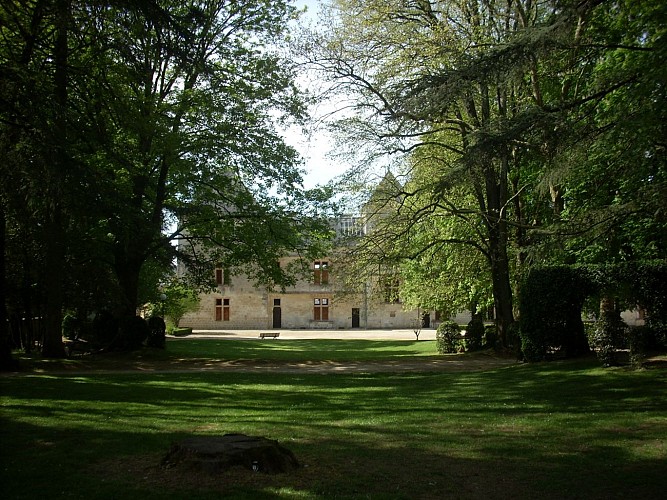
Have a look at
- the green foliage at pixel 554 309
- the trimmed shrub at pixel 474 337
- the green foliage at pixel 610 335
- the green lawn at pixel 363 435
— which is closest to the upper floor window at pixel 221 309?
the trimmed shrub at pixel 474 337

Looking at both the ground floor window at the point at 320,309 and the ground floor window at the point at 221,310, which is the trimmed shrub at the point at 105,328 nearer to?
the ground floor window at the point at 221,310

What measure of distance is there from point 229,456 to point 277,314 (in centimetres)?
5189

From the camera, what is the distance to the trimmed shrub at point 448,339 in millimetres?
23016

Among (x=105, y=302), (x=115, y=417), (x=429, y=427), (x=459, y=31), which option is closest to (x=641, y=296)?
(x=429, y=427)

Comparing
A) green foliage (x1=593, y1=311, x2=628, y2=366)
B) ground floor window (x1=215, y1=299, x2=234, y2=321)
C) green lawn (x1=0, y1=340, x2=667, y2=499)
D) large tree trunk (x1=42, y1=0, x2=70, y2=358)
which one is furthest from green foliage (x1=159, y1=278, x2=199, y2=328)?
green foliage (x1=593, y1=311, x2=628, y2=366)

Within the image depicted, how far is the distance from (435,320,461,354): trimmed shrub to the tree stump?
59.3 ft

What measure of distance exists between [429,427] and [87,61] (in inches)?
427

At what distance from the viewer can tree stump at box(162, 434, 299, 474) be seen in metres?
5.28

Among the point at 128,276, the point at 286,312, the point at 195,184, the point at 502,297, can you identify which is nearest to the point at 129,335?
the point at 128,276

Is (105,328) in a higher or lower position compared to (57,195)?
lower

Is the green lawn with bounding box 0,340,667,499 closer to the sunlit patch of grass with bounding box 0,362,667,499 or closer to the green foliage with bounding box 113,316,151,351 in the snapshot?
the sunlit patch of grass with bounding box 0,362,667,499

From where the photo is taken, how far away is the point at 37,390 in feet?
35.4

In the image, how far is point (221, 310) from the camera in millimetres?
56031

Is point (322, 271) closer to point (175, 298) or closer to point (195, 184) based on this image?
point (195, 184)
